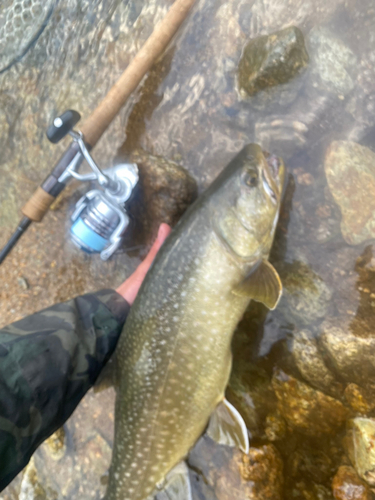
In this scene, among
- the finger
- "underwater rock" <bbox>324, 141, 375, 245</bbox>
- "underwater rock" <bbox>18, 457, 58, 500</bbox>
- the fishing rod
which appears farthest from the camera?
"underwater rock" <bbox>18, 457, 58, 500</bbox>

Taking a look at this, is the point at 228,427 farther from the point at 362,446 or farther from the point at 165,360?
the point at 362,446

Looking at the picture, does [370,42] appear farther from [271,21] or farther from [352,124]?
[271,21]

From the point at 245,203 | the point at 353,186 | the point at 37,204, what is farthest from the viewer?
the point at 37,204

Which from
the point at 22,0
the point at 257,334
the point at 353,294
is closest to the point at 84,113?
the point at 22,0

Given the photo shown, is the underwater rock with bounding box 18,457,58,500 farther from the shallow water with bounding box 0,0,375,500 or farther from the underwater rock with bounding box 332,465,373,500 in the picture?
the underwater rock with bounding box 332,465,373,500

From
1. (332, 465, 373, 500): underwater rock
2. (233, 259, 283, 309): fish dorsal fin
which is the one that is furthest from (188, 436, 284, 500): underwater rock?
(233, 259, 283, 309): fish dorsal fin

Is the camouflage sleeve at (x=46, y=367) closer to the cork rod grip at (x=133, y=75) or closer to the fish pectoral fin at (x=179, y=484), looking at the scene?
the fish pectoral fin at (x=179, y=484)

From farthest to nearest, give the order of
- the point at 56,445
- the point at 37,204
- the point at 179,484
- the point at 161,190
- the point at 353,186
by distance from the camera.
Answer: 1. the point at 56,445
2. the point at 161,190
3. the point at 37,204
4. the point at 179,484
5. the point at 353,186

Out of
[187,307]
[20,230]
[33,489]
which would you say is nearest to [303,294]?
[187,307]
